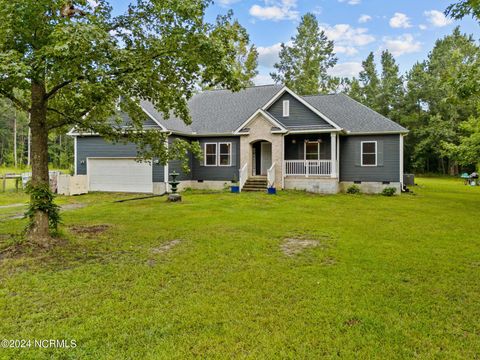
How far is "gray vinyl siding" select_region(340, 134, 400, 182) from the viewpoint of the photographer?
1727cm

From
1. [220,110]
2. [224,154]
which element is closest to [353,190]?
[224,154]

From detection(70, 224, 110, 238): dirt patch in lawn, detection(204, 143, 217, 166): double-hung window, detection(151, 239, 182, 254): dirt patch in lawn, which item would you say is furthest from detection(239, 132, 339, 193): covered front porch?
detection(151, 239, 182, 254): dirt patch in lawn

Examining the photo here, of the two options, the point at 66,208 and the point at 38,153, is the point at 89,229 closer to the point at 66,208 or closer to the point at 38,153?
the point at 38,153

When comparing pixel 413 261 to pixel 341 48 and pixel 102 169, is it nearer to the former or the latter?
pixel 102 169

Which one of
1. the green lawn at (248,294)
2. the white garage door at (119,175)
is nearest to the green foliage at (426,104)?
the white garage door at (119,175)

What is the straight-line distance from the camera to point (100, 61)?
5.45 metres

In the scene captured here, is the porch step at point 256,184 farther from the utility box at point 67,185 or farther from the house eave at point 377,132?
the utility box at point 67,185

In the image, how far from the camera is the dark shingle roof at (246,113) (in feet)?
58.5

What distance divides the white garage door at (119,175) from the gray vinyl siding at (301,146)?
7710 mm

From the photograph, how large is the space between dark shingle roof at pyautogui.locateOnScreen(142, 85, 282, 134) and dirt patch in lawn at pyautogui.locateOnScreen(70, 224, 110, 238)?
30.1 feet

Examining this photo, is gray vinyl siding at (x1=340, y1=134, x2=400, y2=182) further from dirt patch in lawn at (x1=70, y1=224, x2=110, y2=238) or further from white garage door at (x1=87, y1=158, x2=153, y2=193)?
dirt patch in lawn at (x1=70, y1=224, x2=110, y2=238)

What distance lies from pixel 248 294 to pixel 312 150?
48.9 feet

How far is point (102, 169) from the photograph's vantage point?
18578 mm

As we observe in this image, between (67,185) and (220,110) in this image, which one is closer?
(67,185)
